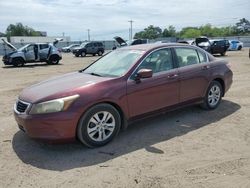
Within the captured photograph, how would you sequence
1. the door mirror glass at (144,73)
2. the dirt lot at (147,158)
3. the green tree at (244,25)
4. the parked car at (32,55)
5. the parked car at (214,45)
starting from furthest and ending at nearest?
1. the green tree at (244,25)
2. the parked car at (214,45)
3. the parked car at (32,55)
4. the door mirror glass at (144,73)
5. the dirt lot at (147,158)

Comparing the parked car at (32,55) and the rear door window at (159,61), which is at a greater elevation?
the rear door window at (159,61)

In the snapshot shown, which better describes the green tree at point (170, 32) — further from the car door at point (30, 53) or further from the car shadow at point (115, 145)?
the car shadow at point (115, 145)

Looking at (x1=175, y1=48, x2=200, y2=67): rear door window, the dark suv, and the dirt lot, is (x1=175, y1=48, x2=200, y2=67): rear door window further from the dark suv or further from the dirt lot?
the dark suv

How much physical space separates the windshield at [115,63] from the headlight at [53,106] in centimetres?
110

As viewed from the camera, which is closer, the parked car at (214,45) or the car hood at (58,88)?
the car hood at (58,88)

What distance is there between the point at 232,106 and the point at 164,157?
342 centimetres

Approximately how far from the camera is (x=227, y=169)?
4.34m

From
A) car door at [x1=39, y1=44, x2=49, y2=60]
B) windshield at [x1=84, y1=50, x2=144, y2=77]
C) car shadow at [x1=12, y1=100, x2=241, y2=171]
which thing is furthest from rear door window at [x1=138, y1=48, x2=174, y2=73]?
car door at [x1=39, y1=44, x2=49, y2=60]

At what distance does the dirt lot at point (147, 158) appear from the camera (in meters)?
4.13

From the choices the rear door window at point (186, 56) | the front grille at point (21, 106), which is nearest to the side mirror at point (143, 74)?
the rear door window at point (186, 56)

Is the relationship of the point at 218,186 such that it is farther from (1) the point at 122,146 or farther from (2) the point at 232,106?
(2) the point at 232,106

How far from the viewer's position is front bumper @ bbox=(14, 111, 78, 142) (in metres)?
4.82

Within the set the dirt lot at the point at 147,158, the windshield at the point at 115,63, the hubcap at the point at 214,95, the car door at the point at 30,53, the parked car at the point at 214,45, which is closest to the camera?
the dirt lot at the point at 147,158

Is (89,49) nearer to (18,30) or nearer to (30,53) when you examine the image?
(30,53)
